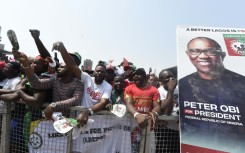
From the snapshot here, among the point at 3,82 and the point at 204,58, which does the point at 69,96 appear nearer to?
the point at 3,82

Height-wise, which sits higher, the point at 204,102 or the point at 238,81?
the point at 238,81

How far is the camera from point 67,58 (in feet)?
14.6

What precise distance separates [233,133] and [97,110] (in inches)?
72.0

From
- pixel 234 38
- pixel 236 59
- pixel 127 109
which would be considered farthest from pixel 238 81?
pixel 127 109

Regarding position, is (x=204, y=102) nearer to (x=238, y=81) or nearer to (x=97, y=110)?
(x=238, y=81)

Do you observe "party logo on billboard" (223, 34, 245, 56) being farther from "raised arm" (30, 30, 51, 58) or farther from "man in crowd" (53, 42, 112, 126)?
"raised arm" (30, 30, 51, 58)

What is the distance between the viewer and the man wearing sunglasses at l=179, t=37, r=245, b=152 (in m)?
4.27

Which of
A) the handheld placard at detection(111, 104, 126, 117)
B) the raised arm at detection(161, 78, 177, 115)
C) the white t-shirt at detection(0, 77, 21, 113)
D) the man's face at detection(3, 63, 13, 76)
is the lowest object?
the handheld placard at detection(111, 104, 126, 117)

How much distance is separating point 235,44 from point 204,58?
0.49 m

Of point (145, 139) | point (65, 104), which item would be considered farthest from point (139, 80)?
point (65, 104)

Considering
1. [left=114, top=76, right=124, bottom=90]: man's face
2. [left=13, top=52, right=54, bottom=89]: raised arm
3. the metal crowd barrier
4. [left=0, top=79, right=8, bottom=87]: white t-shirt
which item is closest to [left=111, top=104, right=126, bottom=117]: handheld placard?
the metal crowd barrier

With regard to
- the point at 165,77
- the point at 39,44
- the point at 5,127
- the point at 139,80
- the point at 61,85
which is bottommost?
the point at 5,127

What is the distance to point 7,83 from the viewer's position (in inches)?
213

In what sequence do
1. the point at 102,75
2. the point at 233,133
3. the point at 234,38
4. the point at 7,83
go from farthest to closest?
the point at 7,83, the point at 102,75, the point at 234,38, the point at 233,133
